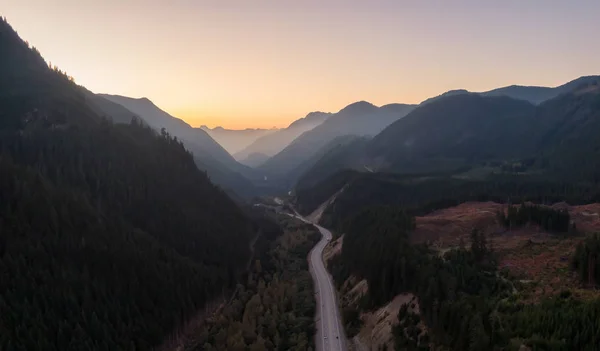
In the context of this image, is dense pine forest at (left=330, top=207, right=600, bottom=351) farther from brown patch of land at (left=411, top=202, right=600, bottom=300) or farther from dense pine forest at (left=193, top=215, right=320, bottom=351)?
dense pine forest at (left=193, top=215, right=320, bottom=351)

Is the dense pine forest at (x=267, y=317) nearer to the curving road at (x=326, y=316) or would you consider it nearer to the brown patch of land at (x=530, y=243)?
the curving road at (x=326, y=316)

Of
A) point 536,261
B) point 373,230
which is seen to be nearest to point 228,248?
point 373,230

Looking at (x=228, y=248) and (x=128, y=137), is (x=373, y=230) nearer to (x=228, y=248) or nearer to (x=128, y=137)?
(x=228, y=248)

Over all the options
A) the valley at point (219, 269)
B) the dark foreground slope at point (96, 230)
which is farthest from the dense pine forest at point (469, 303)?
the dark foreground slope at point (96, 230)

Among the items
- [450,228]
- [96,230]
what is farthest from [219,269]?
[450,228]

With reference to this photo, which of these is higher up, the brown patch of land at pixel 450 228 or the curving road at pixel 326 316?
the brown patch of land at pixel 450 228
